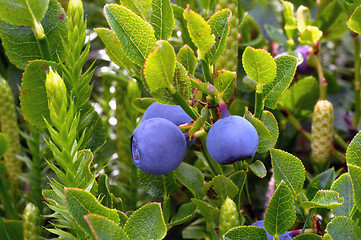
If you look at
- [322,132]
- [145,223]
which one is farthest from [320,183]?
[145,223]

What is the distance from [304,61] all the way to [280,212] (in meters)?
0.53

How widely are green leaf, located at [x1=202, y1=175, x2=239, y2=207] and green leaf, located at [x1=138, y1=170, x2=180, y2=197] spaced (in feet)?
0.26

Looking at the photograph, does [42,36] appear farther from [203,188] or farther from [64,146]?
[203,188]

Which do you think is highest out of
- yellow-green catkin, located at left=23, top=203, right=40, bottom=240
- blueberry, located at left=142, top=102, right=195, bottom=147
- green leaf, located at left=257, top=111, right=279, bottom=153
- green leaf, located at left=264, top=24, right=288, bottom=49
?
blueberry, located at left=142, top=102, right=195, bottom=147

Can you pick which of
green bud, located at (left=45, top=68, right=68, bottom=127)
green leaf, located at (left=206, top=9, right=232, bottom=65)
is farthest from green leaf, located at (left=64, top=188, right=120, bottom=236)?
green leaf, located at (left=206, top=9, right=232, bottom=65)

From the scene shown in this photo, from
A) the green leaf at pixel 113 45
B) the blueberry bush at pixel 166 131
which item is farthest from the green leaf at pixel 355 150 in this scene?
the green leaf at pixel 113 45

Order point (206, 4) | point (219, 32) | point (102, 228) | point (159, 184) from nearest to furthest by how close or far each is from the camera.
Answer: point (102, 228), point (219, 32), point (159, 184), point (206, 4)

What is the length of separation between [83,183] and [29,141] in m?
0.32

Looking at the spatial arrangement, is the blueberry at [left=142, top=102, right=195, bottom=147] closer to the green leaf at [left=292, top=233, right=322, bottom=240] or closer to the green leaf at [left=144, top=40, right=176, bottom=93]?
the green leaf at [left=144, top=40, right=176, bottom=93]

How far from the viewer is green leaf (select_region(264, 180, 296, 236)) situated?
0.48 m

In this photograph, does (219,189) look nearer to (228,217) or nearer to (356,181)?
(228,217)

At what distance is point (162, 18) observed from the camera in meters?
0.55

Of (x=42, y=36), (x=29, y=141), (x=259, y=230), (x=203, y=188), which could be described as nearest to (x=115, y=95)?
(x=29, y=141)

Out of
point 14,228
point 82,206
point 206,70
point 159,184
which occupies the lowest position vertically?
point 14,228
